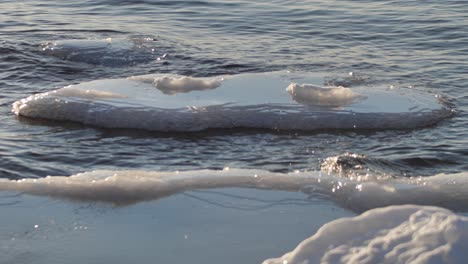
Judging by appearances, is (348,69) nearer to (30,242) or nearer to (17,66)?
(17,66)

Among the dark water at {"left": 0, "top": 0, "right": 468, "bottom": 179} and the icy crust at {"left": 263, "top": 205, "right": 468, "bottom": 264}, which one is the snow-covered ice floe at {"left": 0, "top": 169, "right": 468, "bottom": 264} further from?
the dark water at {"left": 0, "top": 0, "right": 468, "bottom": 179}

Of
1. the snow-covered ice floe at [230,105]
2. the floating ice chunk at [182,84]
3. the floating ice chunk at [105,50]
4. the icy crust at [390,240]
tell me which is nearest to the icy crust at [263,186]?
the icy crust at [390,240]

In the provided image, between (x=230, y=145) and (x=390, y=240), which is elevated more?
(x=390, y=240)

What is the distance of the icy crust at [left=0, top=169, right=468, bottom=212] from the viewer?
5215 millimetres

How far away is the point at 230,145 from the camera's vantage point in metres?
6.84

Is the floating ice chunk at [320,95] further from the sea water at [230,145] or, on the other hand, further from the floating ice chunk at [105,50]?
the floating ice chunk at [105,50]

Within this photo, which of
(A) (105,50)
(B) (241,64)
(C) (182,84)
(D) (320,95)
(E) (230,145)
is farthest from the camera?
(A) (105,50)

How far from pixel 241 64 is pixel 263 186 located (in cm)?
402

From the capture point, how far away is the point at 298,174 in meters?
5.64

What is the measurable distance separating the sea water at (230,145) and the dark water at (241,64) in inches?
0.9

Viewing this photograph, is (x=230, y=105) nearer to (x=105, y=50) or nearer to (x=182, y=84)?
→ (x=182, y=84)

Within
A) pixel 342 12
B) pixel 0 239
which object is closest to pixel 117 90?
pixel 0 239

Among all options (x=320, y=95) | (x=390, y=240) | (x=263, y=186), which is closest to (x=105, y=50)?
(x=320, y=95)

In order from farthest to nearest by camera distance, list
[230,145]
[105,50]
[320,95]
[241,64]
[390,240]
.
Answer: [105,50], [241,64], [320,95], [230,145], [390,240]
